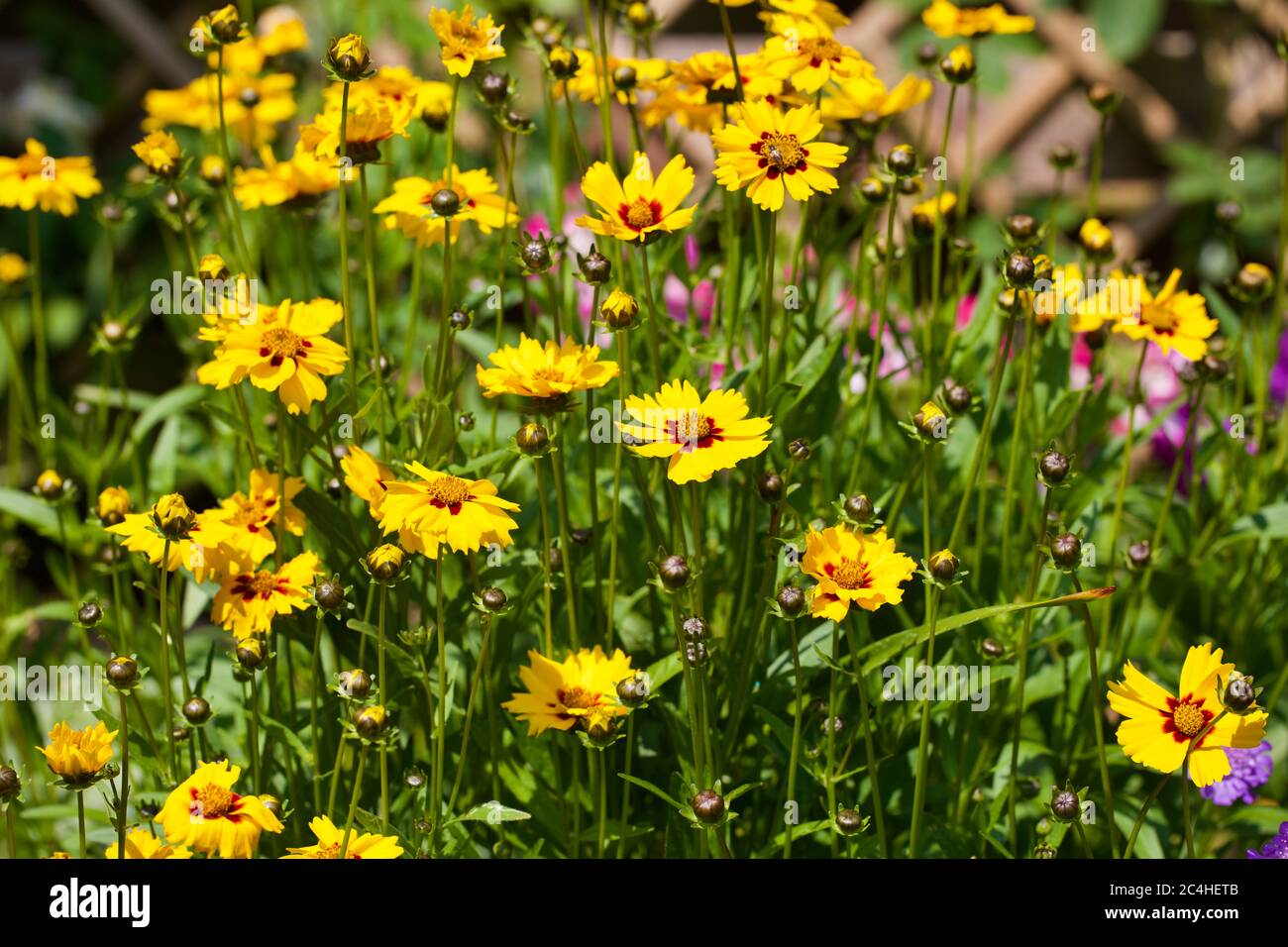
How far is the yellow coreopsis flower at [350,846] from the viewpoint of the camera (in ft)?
2.59

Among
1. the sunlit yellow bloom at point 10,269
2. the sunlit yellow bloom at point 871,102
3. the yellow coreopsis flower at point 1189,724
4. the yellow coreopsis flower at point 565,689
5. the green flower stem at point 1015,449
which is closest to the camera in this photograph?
the yellow coreopsis flower at point 1189,724

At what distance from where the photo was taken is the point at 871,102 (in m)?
1.11

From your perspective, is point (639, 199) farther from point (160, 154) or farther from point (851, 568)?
point (160, 154)

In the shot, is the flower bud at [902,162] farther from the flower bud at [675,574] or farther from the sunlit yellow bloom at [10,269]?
the sunlit yellow bloom at [10,269]

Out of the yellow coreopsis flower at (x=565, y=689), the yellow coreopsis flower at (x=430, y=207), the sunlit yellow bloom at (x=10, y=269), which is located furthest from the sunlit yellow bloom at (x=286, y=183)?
the yellow coreopsis flower at (x=565, y=689)

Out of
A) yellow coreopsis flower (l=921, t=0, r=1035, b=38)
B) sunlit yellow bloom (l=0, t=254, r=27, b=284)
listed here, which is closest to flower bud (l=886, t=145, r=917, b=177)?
yellow coreopsis flower (l=921, t=0, r=1035, b=38)

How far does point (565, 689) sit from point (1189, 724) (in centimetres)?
35

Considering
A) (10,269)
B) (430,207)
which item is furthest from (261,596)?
(10,269)

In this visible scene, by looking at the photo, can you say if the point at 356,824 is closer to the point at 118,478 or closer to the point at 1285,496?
the point at 118,478

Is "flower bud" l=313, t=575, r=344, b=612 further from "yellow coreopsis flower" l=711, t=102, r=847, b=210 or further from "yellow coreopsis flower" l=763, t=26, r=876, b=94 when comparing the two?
"yellow coreopsis flower" l=763, t=26, r=876, b=94

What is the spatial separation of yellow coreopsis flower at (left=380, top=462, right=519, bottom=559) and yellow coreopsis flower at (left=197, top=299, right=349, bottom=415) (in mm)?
82

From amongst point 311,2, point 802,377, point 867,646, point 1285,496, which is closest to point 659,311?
point 802,377

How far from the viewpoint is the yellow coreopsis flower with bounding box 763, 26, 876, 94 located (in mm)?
956

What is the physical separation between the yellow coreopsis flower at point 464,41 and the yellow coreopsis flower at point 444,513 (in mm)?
252
